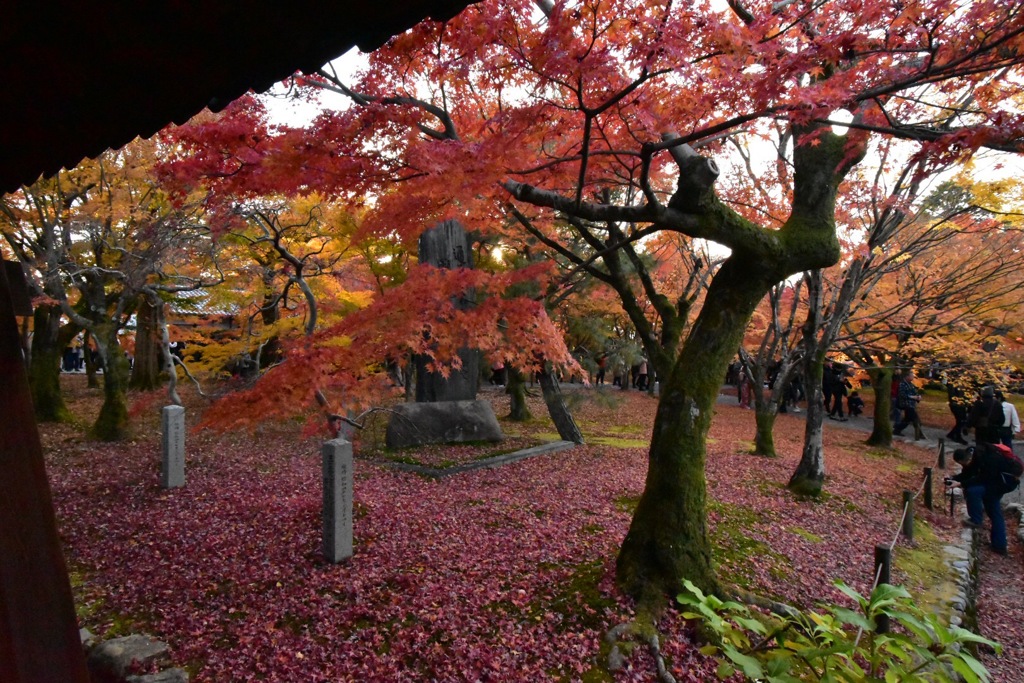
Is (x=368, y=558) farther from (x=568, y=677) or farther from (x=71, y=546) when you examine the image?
(x=71, y=546)

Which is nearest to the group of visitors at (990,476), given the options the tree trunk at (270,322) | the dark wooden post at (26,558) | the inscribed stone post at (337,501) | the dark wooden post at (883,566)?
the dark wooden post at (883,566)

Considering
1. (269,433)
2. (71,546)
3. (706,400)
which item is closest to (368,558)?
(71,546)

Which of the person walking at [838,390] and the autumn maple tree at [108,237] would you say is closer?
the autumn maple tree at [108,237]

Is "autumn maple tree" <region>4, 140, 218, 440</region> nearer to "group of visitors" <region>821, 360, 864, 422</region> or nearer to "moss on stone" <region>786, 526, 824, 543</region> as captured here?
"moss on stone" <region>786, 526, 824, 543</region>

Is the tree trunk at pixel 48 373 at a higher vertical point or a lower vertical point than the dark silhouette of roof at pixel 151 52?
lower

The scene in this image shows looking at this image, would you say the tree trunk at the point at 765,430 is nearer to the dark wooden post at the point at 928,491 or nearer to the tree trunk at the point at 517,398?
the dark wooden post at the point at 928,491

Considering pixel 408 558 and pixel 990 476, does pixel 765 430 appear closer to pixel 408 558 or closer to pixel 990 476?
pixel 990 476

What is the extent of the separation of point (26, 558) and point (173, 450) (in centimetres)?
600

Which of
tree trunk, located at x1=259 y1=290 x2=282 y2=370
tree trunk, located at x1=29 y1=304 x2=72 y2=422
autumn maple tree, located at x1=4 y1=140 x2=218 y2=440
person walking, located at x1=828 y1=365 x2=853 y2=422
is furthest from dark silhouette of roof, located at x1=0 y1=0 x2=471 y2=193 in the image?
person walking, located at x1=828 y1=365 x2=853 y2=422

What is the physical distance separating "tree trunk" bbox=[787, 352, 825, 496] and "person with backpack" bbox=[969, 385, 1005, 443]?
2241mm

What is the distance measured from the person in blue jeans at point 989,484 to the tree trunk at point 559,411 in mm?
6589

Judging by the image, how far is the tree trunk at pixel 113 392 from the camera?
10.2 metres

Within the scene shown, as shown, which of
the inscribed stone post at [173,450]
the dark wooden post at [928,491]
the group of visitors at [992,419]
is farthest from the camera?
the dark wooden post at [928,491]

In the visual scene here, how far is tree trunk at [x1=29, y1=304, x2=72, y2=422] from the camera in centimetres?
1191
